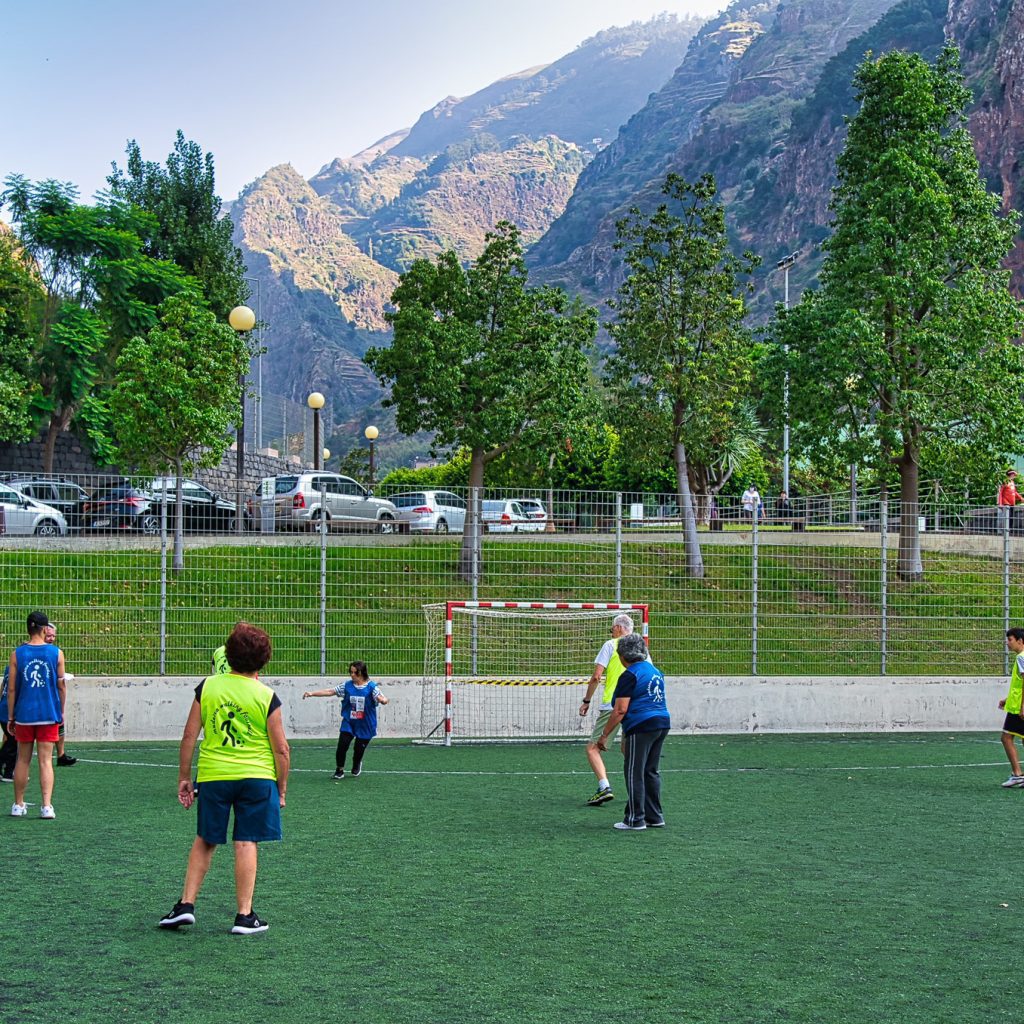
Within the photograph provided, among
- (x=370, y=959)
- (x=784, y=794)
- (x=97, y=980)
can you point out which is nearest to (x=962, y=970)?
(x=370, y=959)

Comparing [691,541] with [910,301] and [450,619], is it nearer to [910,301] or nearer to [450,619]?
[450,619]

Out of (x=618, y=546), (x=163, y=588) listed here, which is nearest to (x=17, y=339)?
(x=163, y=588)

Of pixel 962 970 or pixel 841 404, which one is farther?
pixel 841 404

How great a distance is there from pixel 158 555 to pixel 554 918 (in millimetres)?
11258

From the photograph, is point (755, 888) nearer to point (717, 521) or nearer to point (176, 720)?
point (176, 720)

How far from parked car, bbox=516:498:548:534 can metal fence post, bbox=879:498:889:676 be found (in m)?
4.92

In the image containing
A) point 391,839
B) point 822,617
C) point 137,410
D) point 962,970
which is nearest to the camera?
point 962,970

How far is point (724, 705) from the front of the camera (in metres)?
18.1

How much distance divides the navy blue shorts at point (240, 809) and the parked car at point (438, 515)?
10.8m

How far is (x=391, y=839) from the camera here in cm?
965

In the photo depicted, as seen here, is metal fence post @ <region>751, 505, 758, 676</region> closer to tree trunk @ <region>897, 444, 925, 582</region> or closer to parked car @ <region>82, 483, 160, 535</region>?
tree trunk @ <region>897, 444, 925, 582</region>

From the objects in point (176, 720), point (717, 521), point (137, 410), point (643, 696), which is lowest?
point (176, 720)

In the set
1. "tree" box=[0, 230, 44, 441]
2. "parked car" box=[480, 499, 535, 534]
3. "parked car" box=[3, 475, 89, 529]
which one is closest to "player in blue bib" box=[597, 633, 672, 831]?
"parked car" box=[480, 499, 535, 534]

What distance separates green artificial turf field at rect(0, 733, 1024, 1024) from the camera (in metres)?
5.53
